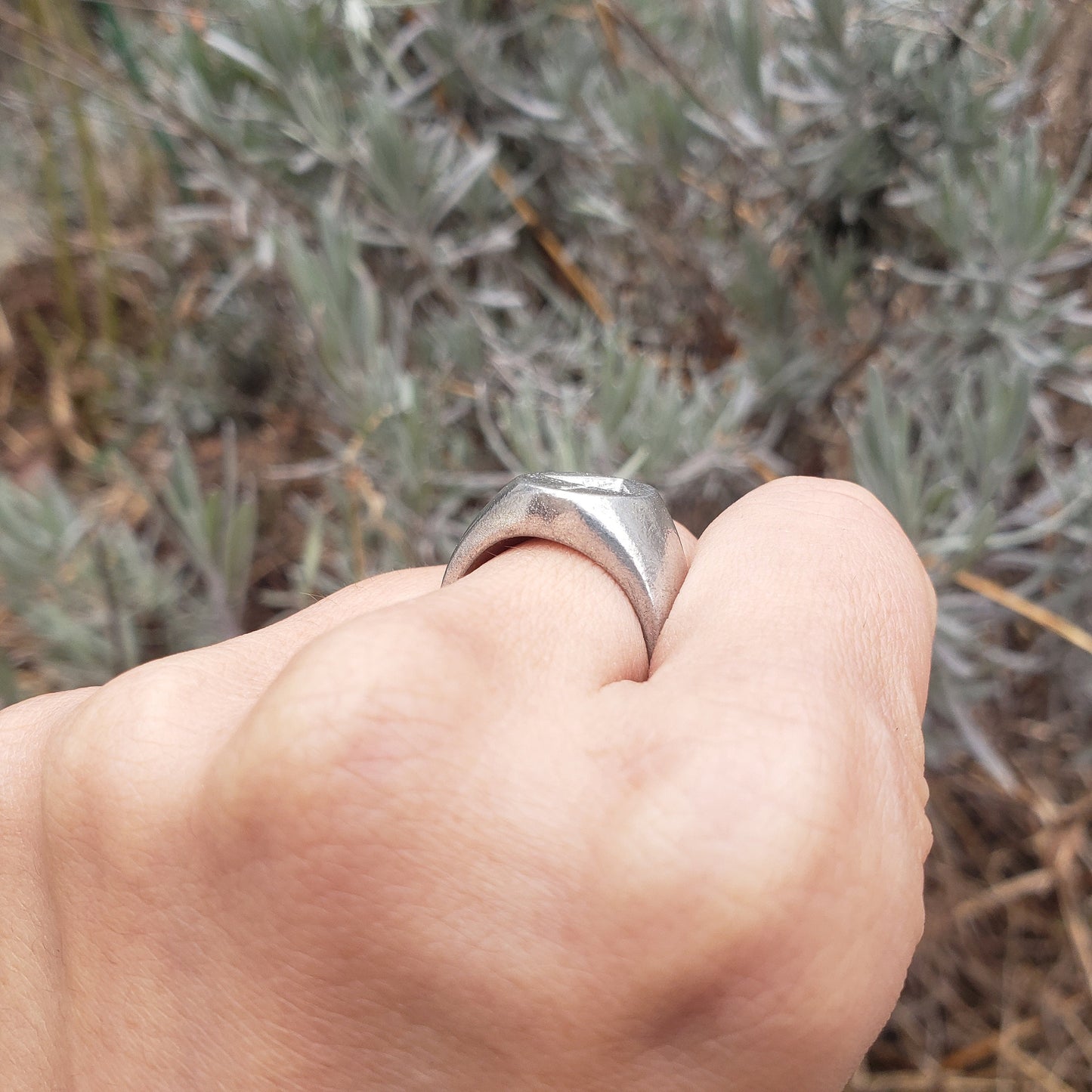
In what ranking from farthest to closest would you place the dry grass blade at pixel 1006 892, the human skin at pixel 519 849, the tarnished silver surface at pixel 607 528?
1. the dry grass blade at pixel 1006 892
2. the tarnished silver surface at pixel 607 528
3. the human skin at pixel 519 849

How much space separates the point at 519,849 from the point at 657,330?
3.23ft

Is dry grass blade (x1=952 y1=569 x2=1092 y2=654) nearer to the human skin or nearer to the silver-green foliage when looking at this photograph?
the silver-green foliage

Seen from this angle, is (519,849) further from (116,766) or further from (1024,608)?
(1024,608)

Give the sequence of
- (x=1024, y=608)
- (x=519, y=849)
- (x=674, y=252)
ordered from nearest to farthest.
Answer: (x=519, y=849)
(x=1024, y=608)
(x=674, y=252)

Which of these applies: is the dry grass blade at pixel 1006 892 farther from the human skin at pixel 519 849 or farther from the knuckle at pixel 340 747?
the knuckle at pixel 340 747

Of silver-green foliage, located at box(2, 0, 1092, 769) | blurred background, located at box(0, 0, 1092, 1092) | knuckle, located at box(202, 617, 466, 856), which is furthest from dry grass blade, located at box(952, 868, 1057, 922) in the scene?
knuckle, located at box(202, 617, 466, 856)

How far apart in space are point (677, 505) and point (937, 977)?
0.75 metres

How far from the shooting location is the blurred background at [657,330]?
93 centimetres

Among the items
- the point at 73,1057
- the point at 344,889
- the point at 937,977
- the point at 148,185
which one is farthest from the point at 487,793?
the point at 148,185

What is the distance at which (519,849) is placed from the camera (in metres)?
0.34

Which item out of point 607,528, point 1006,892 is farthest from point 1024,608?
point 607,528

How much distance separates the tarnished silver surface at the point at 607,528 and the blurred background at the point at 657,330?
1.41 ft

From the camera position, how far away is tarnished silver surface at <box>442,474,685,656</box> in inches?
17.3

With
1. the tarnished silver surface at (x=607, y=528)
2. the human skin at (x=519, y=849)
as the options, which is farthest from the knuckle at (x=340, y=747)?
the tarnished silver surface at (x=607, y=528)
